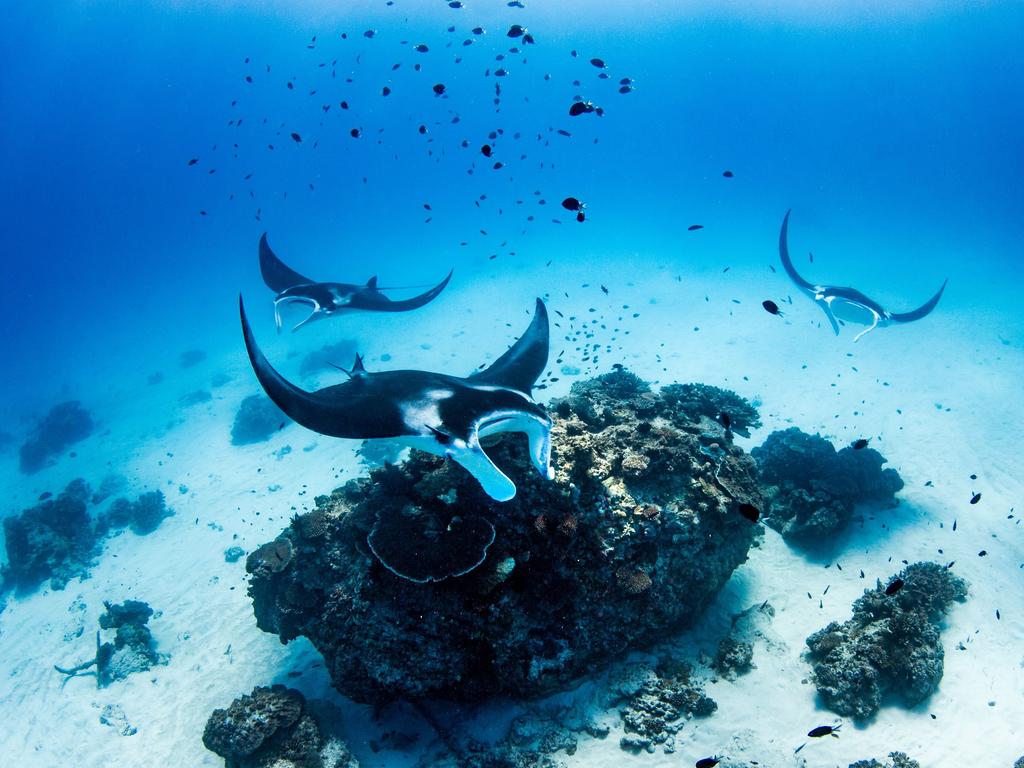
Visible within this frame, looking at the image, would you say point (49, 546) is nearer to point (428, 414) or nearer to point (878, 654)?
point (428, 414)

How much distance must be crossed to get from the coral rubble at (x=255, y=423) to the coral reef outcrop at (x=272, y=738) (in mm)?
14536

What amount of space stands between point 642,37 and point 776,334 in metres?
104

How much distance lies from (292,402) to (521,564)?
3.33 m

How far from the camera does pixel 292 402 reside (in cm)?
534

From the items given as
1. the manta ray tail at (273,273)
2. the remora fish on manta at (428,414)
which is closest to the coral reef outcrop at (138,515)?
the manta ray tail at (273,273)

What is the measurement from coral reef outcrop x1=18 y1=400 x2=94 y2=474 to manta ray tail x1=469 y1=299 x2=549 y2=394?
27.7 metres

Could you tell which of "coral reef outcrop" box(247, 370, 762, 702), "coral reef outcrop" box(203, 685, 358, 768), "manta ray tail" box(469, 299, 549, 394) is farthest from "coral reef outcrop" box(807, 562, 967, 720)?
"coral reef outcrop" box(203, 685, 358, 768)

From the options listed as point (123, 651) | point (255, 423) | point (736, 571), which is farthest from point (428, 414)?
point (255, 423)

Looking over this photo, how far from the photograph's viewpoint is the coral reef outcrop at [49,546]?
46.6 ft

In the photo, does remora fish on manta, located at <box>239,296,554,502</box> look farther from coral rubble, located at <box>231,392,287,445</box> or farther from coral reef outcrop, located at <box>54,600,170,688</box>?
coral rubble, located at <box>231,392,287,445</box>

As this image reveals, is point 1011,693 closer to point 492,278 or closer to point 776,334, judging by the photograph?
point 776,334

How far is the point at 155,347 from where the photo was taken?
4419cm

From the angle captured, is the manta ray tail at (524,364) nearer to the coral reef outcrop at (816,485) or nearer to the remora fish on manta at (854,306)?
the coral reef outcrop at (816,485)

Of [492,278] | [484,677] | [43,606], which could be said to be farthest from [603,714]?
[492,278]
